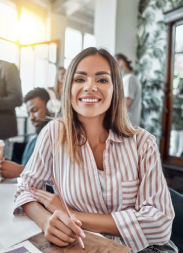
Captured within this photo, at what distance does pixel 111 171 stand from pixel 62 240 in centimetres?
37

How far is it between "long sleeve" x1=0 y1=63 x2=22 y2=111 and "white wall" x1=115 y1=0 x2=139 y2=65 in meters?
2.33

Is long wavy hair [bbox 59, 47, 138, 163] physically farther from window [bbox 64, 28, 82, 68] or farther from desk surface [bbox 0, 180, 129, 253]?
window [bbox 64, 28, 82, 68]

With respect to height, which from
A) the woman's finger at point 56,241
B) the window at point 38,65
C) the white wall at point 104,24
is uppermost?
the white wall at point 104,24

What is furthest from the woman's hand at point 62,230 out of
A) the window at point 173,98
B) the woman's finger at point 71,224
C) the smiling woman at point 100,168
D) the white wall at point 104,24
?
the window at point 173,98

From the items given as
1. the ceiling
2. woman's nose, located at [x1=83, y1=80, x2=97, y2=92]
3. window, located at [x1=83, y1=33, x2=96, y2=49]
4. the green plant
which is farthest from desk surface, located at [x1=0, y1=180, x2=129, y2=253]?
the green plant

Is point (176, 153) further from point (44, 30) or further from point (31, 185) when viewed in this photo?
point (31, 185)

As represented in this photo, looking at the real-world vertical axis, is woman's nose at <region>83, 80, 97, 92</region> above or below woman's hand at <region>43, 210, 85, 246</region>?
above

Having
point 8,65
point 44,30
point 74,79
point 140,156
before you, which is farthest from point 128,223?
point 44,30

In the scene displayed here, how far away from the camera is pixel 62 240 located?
0.69 m

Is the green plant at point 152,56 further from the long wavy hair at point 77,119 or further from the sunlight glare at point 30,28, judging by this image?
the long wavy hair at point 77,119

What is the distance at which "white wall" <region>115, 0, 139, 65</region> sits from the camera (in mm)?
3412

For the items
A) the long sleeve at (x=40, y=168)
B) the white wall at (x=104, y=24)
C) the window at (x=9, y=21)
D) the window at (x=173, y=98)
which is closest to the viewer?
the long sleeve at (x=40, y=168)

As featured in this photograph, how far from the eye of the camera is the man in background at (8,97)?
1.36 m

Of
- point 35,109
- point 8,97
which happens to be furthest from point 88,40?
point 8,97
